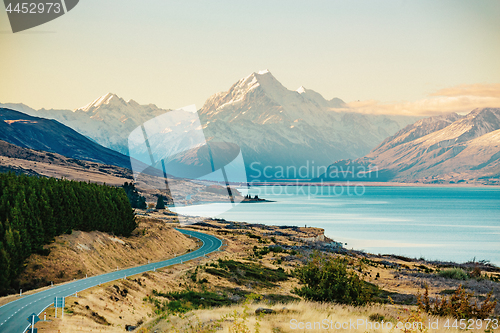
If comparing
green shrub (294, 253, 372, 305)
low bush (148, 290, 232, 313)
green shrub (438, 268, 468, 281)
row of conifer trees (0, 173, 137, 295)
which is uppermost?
row of conifer trees (0, 173, 137, 295)

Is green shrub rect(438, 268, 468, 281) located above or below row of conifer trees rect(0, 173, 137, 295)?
below

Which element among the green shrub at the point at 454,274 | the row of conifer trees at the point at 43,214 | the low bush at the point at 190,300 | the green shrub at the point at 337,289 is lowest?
the green shrub at the point at 454,274

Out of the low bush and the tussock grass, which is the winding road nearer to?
the low bush

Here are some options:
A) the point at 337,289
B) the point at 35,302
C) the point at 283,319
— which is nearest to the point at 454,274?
the point at 337,289

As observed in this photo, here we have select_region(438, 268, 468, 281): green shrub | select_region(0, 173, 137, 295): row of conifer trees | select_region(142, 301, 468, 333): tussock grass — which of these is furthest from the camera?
select_region(438, 268, 468, 281): green shrub

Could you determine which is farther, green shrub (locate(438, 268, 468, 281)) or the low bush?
green shrub (locate(438, 268, 468, 281))

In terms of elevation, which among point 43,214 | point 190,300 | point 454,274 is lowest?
point 454,274

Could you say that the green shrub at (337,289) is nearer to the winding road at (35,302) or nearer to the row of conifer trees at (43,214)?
the winding road at (35,302)

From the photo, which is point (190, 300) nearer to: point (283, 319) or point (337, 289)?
point (337, 289)

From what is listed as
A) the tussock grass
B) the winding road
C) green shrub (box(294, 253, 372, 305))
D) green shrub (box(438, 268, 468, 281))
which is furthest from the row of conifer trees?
green shrub (box(438, 268, 468, 281))

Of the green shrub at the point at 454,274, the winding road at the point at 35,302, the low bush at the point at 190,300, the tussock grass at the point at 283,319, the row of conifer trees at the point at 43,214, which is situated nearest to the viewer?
the tussock grass at the point at 283,319

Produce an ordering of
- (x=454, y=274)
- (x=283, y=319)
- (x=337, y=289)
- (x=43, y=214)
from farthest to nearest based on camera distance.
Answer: (x=454, y=274)
(x=43, y=214)
(x=337, y=289)
(x=283, y=319)

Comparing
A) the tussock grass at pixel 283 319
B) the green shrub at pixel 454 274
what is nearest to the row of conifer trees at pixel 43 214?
the tussock grass at pixel 283 319

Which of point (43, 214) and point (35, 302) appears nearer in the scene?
point (35, 302)
